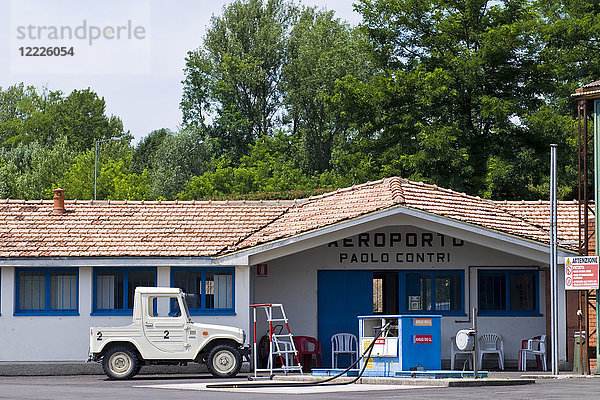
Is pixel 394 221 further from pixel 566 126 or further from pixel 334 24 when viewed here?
pixel 334 24

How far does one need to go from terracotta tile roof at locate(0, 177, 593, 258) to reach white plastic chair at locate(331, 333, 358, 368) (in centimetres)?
327

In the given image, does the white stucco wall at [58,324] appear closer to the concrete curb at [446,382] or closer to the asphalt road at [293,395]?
the asphalt road at [293,395]

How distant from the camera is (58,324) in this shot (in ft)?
88.6

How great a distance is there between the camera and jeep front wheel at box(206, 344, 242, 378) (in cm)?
2441

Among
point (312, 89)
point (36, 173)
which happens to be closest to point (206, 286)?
point (312, 89)

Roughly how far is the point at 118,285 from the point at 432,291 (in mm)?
8290

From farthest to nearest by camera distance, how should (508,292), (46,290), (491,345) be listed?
(508,292)
(491,345)
(46,290)

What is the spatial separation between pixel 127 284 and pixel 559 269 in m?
11.0

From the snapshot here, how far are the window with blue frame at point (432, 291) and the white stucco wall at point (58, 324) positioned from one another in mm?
4596

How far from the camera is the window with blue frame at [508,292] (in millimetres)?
28562

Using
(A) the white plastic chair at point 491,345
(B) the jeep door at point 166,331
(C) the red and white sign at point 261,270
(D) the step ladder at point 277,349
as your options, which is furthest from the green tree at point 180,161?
(B) the jeep door at point 166,331

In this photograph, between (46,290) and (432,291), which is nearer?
(46,290)

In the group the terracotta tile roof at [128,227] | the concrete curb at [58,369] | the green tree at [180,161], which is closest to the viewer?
the concrete curb at [58,369]

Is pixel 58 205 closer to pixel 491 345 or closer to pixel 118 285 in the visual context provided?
pixel 118 285
